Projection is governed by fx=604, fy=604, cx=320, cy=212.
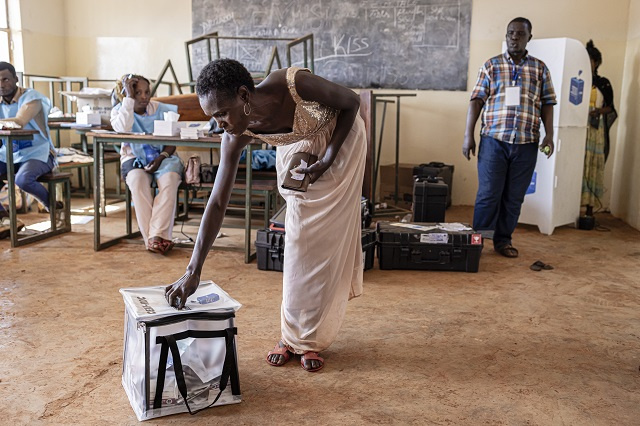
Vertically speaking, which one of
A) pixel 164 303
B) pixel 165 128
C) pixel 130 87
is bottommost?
pixel 164 303

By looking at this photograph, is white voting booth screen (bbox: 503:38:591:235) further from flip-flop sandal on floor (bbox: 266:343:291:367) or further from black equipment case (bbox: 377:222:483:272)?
flip-flop sandal on floor (bbox: 266:343:291:367)

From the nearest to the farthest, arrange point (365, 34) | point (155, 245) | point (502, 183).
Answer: point (155, 245)
point (502, 183)
point (365, 34)

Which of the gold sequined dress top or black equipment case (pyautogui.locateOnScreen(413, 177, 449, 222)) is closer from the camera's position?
the gold sequined dress top

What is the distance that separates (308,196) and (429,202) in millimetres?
2577

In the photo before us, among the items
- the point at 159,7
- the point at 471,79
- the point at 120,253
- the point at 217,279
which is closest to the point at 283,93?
the point at 217,279

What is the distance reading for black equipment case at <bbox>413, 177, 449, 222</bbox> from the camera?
15.8 feet

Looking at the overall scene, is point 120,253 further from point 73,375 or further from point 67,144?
point 67,144

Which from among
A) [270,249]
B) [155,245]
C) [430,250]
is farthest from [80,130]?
[430,250]

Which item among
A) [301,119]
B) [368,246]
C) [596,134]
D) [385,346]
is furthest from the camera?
[596,134]

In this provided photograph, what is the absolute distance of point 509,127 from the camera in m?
4.50

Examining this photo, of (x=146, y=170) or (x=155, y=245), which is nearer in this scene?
(x=155, y=245)

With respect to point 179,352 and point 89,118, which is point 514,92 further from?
point 89,118

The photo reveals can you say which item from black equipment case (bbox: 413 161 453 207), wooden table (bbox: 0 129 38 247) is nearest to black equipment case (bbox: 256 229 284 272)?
wooden table (bbox: 0 129 38 247)

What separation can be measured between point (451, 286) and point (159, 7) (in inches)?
217
